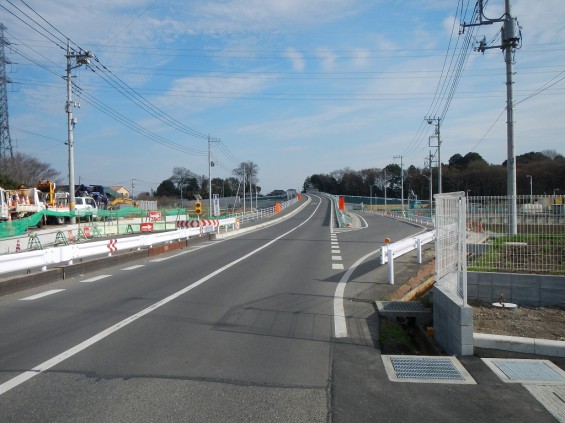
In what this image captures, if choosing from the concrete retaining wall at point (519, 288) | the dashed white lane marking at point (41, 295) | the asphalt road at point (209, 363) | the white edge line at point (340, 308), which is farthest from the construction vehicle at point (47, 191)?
the concrete retaining wall at point (519, 288)

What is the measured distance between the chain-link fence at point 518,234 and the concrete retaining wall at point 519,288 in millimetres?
336

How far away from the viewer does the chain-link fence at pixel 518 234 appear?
9.36m

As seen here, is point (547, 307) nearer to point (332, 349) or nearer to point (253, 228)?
point (332, 349)

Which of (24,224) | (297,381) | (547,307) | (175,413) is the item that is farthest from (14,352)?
(24,224)

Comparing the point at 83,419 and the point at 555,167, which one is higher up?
the point at 555,167

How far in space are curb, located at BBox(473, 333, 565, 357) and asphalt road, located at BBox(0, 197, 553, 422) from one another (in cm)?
76

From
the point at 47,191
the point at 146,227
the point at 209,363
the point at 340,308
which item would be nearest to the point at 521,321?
the point at 340,308

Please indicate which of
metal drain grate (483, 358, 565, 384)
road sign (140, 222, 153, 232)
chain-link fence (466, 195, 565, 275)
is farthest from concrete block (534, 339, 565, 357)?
road sign (140, 222, 153, 232)

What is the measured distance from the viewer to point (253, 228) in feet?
142

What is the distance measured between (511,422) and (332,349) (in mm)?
2683

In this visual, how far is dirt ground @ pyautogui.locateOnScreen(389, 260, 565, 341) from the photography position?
7230mm

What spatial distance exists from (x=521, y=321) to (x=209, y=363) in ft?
17.7

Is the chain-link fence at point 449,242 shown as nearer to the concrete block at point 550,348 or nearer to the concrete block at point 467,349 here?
the concrete block at point 467,349

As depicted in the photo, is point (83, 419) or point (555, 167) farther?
point (555, 167)
